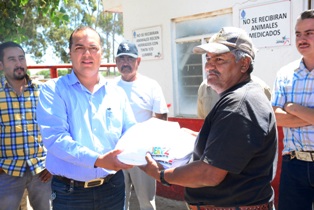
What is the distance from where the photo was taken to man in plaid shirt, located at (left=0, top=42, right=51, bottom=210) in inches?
130

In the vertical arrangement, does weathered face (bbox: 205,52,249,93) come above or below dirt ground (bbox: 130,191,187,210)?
above

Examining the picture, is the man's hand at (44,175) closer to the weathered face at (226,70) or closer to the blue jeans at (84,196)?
the blue jeans at (84,196)

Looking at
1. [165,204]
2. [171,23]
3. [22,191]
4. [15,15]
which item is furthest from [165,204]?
[15,15]

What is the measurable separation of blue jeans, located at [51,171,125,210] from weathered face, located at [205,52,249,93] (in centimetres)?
112

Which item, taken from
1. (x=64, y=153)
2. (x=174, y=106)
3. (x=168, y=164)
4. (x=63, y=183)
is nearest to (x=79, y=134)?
(x=64, y=153)

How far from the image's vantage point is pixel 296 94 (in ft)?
9.30

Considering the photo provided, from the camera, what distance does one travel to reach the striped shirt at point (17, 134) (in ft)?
10.9

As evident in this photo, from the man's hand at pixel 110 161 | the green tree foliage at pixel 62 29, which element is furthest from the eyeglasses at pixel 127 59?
the green tree foliage at pixel 62 29

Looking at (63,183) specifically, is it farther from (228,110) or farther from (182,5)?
(182,5)

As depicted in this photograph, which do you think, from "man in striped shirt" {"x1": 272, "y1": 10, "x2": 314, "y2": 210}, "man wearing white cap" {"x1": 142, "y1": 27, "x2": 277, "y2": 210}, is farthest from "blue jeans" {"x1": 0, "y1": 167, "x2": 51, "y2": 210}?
"man in striped shirt" {"x1": 272, "y1": 10, "x2": 314, "y2": 210}

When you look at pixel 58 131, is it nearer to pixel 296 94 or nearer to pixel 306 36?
pixel 296 94

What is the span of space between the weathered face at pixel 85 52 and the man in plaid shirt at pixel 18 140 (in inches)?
46.3

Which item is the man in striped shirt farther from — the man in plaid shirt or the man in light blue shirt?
the man in plaid shirt

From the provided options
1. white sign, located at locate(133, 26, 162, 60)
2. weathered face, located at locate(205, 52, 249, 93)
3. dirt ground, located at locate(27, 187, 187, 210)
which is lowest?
dirt ground, located at locate(27, 187, 187, 210)
